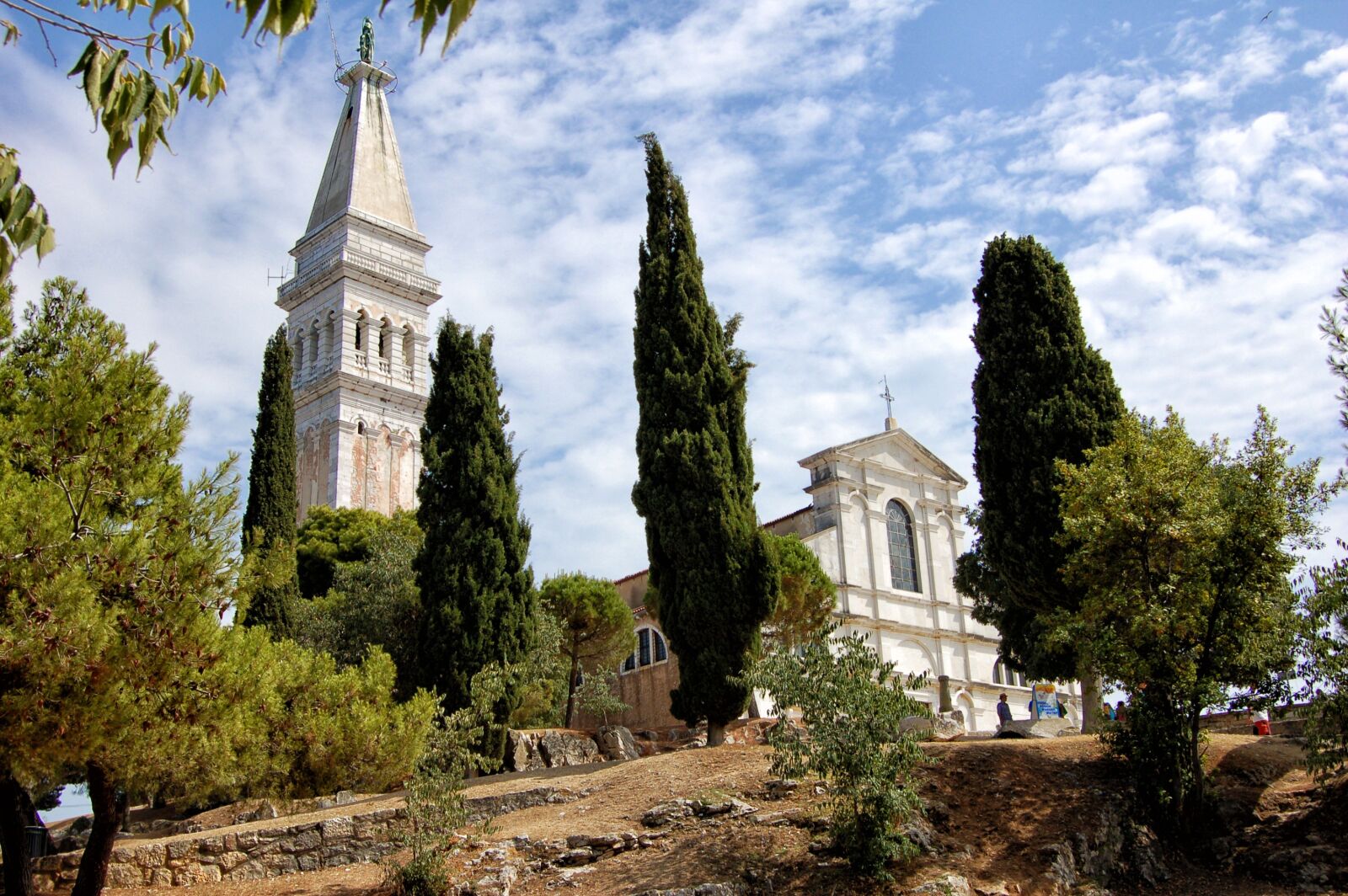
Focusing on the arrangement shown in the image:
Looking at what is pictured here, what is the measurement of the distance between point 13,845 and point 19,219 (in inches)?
364

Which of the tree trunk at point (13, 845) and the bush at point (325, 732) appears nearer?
the tree trunk at point (13, 845)

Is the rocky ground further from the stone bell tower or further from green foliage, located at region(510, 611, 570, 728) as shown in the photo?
the stone bell tower

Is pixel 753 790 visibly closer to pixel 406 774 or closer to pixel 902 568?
pixel 406 774

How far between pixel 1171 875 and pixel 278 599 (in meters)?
17.8

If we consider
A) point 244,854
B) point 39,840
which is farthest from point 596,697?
point 244,854

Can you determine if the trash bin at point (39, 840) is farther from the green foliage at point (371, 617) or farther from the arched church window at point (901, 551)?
the arched church window at point (901, 551)

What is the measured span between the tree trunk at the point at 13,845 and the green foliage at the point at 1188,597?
11.7 m

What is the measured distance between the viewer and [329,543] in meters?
40.0

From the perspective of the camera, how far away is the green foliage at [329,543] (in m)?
38.7

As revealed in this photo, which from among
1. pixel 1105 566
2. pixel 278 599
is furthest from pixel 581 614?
pixel 1105 566

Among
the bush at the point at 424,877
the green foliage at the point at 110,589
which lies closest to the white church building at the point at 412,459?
the bush at the point at 424,877

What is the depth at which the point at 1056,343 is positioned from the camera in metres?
19.2

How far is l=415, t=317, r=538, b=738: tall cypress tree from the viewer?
21000mm

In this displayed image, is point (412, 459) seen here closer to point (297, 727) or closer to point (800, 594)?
point (800, 594)
